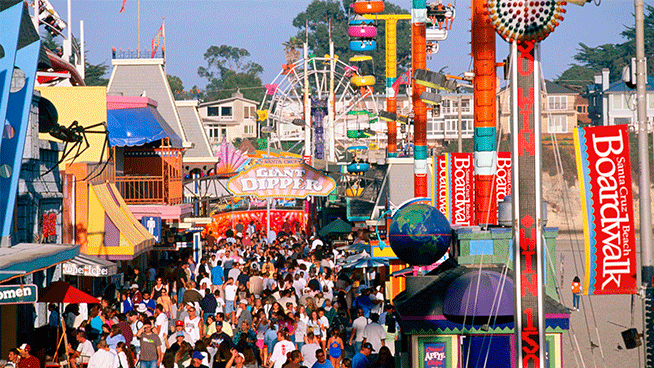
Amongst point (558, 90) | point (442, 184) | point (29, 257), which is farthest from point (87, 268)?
point (558, 90)

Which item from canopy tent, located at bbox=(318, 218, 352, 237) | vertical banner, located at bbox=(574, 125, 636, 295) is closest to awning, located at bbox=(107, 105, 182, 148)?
canopy tent, located at bbox=(318, 218, 352, 237)

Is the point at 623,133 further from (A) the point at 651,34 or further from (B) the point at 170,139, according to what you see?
(A) the point at 651,34

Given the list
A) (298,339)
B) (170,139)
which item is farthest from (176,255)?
(298,339)

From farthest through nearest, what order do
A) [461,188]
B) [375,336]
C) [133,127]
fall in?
[133,127] < [461,188] < [375,336]

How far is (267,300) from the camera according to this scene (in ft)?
57.0

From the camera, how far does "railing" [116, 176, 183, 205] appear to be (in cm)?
2658

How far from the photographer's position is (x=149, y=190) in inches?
1115

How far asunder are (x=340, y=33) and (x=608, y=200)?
5151 inches

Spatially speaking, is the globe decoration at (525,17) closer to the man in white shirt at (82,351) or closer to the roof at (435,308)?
the roof at (435,308)

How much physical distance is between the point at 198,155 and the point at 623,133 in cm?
2960

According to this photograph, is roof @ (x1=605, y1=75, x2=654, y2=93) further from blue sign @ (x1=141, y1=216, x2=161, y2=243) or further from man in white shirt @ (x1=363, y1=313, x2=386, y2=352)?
man in white shirt @ (x1=363, y1=313, x2=386, y2=352)

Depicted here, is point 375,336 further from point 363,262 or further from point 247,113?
point 247,113

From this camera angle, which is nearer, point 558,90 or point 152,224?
point 152,224

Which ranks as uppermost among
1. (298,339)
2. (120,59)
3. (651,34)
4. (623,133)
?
(651,34)
